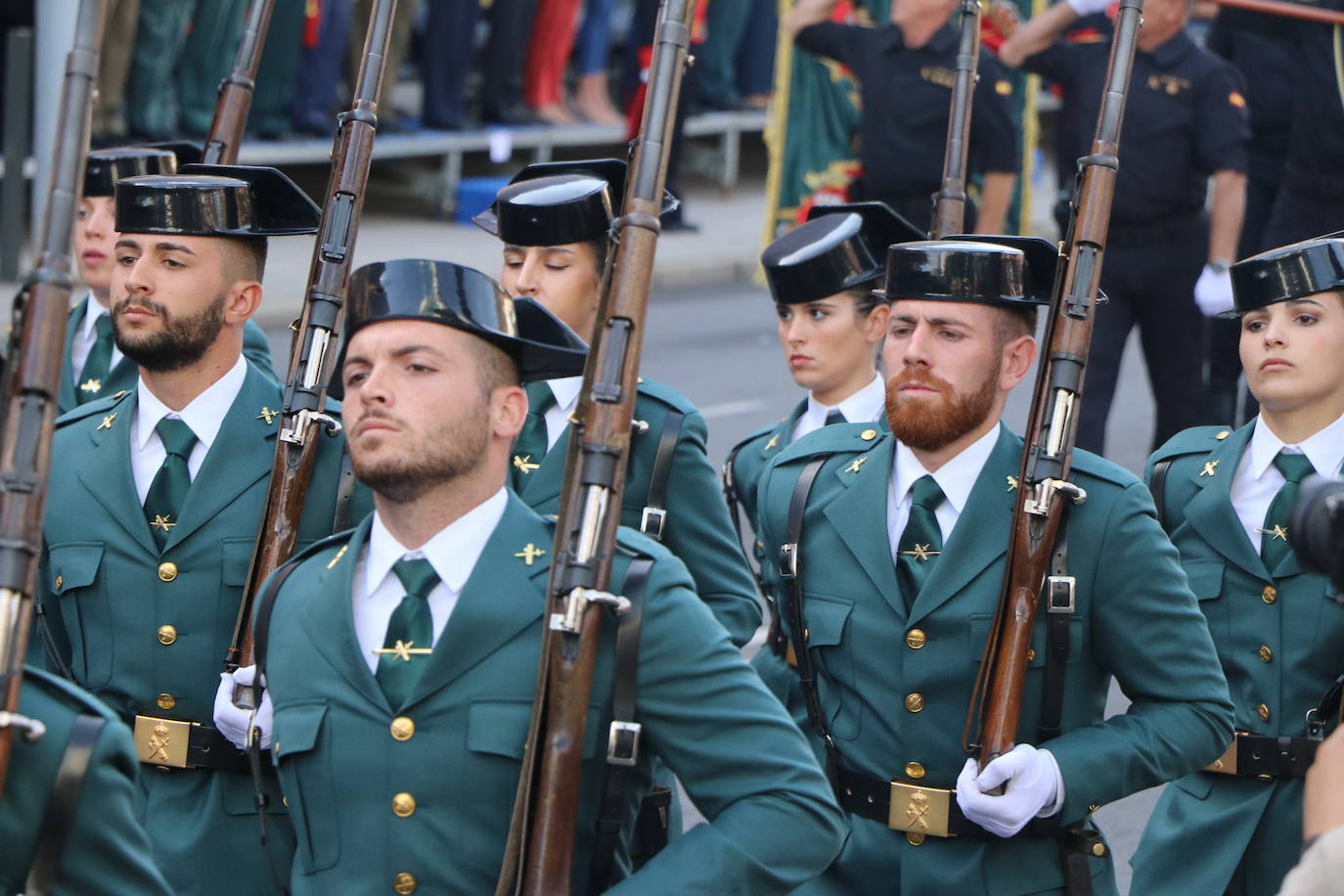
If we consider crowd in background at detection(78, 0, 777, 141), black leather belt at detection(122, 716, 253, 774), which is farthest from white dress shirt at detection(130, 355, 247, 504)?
crowd in background at detection(78, 0, 777, 141)

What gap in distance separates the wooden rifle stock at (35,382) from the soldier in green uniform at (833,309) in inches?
118

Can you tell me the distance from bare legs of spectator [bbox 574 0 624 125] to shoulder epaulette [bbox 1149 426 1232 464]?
11894 millimetres

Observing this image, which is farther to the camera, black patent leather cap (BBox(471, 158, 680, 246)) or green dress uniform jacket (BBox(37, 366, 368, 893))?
black patent leather cap (BBox(471, 158, 680, 246))

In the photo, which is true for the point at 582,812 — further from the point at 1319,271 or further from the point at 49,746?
the point at 1319,271

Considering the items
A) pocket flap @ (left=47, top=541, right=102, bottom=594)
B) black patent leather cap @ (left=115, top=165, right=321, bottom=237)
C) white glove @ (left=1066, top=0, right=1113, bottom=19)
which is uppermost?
white glove @ (left=1066, top=0, right=1113, bottom=19)

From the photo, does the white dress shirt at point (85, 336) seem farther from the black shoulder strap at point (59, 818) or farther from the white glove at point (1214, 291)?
the white glove at point (1214, 291)

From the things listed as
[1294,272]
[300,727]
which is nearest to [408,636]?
[300,727]

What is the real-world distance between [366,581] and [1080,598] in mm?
1371

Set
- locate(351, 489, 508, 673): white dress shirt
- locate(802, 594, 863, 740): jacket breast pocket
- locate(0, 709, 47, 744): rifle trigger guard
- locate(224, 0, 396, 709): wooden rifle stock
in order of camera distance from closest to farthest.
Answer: locate(0, 709, 47, 744): rifle trigger guard → locate(351, 489, 508, 673): white dress shirt → locate(802, 594, 863, 740): jacket breast pocket → locate(224, 0, 396, 709): wooden rifle stock

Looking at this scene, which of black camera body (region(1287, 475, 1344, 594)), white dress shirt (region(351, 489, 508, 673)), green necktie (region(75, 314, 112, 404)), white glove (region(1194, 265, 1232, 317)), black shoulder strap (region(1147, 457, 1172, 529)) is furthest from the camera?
white glove (region(1194, 265, 1232, 317))

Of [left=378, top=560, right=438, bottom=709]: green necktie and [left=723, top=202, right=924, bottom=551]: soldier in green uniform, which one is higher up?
[left=723, top=202, right=924, bottom=551]: soldier in green uniform

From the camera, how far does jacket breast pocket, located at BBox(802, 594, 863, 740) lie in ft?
14.1

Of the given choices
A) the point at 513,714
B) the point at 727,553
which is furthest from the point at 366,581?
the point at 727,553

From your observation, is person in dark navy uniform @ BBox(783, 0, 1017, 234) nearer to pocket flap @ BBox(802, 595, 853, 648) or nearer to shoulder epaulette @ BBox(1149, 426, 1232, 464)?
shoulder epaulette @ BBox(1149, 426, 1232, 464)
